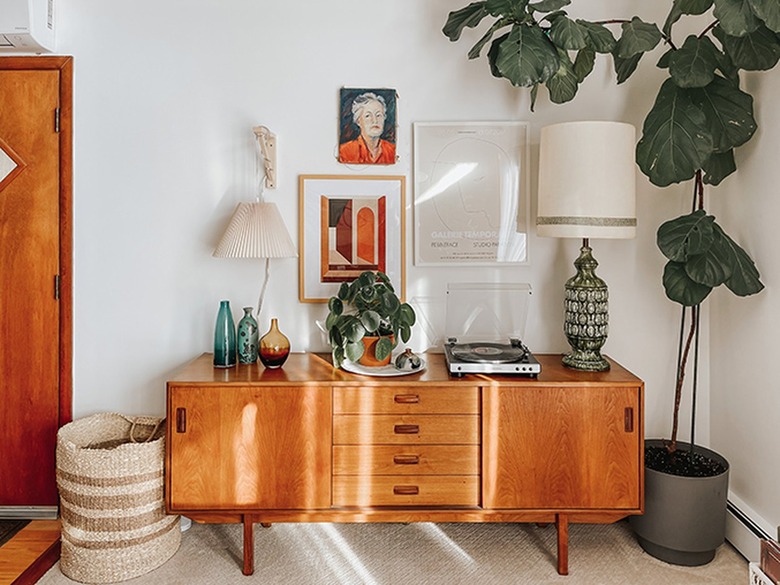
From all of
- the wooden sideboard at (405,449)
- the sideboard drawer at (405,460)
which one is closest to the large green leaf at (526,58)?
the wooden sideboard at (405,449)

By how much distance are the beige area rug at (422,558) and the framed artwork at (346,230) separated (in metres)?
0.98

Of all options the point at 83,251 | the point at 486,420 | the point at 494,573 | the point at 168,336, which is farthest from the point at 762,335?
the point at 83,251

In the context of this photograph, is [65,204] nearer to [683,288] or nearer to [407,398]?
[407,398]

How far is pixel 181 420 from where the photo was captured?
2.19m

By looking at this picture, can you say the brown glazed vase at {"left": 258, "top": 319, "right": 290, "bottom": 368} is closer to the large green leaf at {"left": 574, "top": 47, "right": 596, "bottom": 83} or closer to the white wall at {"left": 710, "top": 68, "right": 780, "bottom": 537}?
the large green leaf at {"left": 574, "top": 47, "right": 596, "bottom": 83}

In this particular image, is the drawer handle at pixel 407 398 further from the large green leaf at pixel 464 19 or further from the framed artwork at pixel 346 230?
the large green leaf at pixel 464 19

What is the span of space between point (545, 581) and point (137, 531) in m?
1.46

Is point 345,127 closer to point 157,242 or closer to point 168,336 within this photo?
point 157,242

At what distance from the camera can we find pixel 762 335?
2270mm

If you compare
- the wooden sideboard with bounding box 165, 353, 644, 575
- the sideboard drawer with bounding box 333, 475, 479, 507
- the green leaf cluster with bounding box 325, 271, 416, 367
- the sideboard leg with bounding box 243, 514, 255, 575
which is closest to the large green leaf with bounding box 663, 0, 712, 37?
the wooden sideboard with bounding box 165, 353, 644, 575

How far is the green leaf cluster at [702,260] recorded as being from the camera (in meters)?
2.17

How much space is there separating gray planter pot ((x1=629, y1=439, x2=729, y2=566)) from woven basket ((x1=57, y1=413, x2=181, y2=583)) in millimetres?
1811

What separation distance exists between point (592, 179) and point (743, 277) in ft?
2.03

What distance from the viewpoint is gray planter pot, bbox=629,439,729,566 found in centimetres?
223
